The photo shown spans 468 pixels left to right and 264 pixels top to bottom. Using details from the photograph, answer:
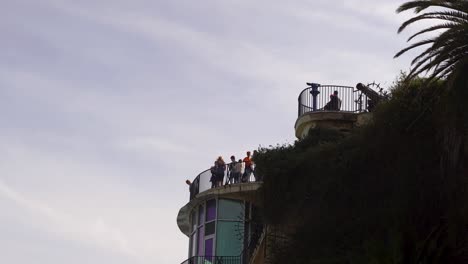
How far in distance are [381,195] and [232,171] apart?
1147 centimetres

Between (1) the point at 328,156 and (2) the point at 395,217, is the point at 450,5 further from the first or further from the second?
(1) the point at 328,156

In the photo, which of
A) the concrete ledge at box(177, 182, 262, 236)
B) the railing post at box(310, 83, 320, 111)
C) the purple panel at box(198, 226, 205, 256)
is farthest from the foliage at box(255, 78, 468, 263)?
the purple panel at box(198, 226, 205, 256)

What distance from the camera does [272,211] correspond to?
119 ft

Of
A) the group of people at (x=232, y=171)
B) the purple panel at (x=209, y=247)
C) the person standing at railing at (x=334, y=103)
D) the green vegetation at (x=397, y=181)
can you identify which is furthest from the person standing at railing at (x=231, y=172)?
the green vegetation at (x=397, y=181)

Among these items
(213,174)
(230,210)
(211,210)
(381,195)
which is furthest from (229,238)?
(381,195)

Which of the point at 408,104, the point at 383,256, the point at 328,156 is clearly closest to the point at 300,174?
the point at 328,156

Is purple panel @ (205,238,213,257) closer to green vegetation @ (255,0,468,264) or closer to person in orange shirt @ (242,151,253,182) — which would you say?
person in orange shirt @ (242,151,253,182)

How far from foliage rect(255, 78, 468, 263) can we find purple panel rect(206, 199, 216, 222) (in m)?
7.25

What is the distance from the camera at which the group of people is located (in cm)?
4150

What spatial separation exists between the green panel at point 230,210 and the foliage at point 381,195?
6732 mm

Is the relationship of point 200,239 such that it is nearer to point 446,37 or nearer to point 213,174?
point 213,174

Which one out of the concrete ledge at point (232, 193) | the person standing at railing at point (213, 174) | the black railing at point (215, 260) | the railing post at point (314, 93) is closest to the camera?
the concrete ledge at point (232, 193)

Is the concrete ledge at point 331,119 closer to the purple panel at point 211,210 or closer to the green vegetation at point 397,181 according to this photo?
the green vegetation at point 397,181

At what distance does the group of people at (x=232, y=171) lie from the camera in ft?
136
